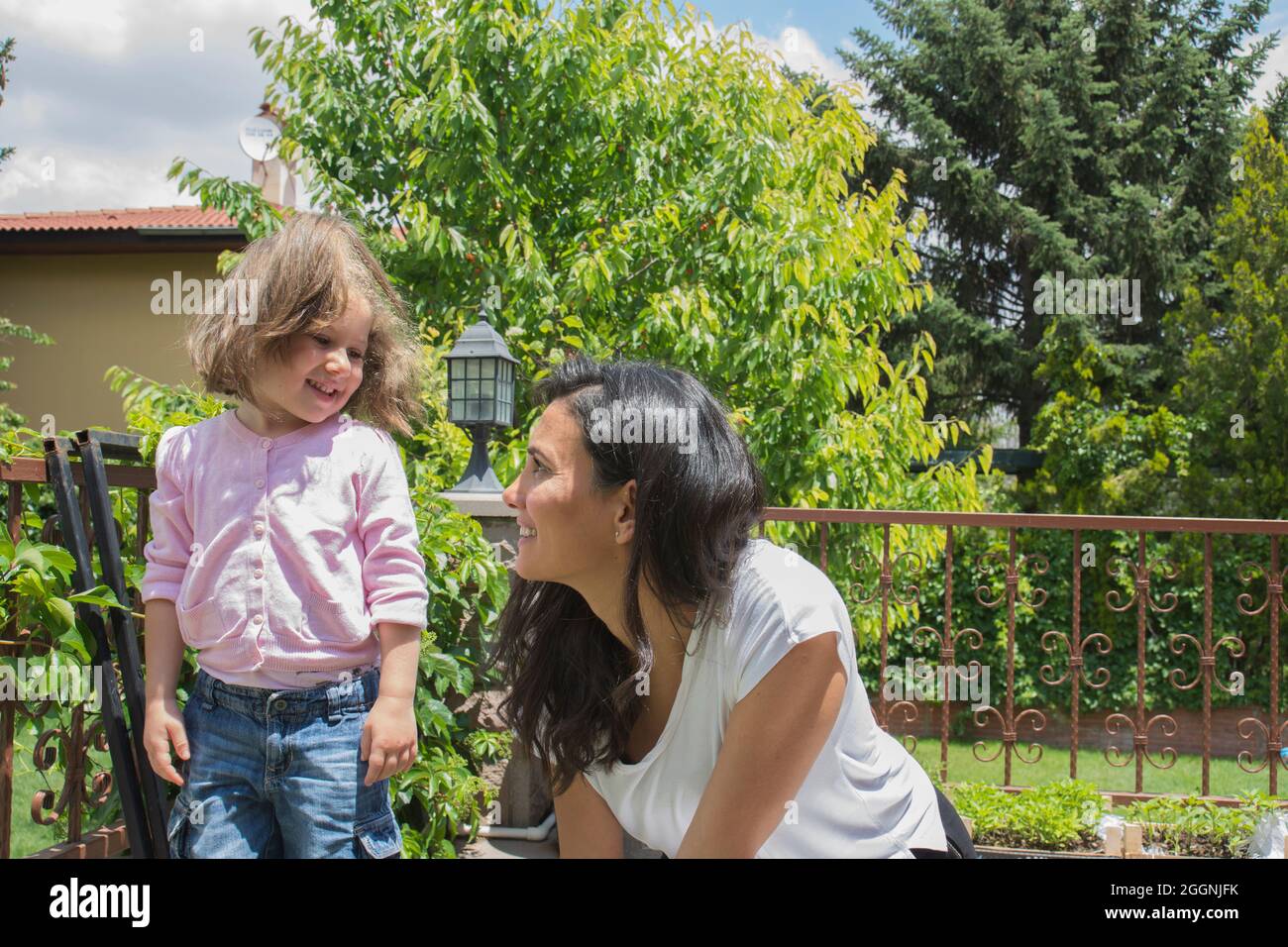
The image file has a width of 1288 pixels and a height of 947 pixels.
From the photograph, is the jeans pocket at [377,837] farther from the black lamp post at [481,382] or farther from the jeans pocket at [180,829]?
the black lamp post at [481,382]

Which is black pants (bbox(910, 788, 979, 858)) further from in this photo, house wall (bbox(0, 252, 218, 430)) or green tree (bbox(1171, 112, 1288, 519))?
house wall (bbox(0, 252, 218, 430))

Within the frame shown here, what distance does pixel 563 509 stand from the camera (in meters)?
1.51

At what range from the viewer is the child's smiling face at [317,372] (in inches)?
69.1

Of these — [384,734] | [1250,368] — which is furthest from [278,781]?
[1250,368]

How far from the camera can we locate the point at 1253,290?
10.2m

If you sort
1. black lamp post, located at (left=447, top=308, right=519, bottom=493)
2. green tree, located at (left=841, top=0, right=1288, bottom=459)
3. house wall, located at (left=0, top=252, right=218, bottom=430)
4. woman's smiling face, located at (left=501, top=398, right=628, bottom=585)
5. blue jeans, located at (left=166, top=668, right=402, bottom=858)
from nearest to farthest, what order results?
woman's smiling face, located at (left=501, top=398, right=628, bottom=585) → blue jeans, located at (left=166, top=668, right=402, bottom=858) → black lamp post, located at (left=447, top=308, right=519, bottom=493) → house wall, located at (left=0, top=252, right=218, bottom=430) → green tree, located at (left=841, top=0, right=1288, bottom=459)

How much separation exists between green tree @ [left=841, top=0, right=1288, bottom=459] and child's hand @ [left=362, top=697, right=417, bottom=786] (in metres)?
14.0

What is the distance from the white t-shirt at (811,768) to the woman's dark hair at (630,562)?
54 millimetres

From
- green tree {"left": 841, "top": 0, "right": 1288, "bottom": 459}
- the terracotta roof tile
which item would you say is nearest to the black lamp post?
the terracotta roof tile

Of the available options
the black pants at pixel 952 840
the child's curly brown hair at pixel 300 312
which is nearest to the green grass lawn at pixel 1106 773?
the black pants at pixel 952 840

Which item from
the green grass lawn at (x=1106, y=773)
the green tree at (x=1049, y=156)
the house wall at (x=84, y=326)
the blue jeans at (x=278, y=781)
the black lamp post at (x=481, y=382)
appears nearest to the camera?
the blue jeans at (x=278, y=781)

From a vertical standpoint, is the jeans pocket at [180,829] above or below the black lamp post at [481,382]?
below

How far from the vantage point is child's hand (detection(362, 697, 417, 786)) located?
1.67m
